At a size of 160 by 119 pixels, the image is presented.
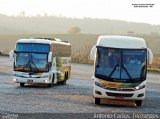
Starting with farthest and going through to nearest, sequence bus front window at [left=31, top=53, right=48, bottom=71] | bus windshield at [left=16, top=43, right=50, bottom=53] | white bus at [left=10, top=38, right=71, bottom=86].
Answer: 1. bus windshield at [left=16, top=43, right=50, bottom=53]
2. bus front window at [left=31, top=53, right=48, bottom=71]
3. white bus at [left=10, top=38, right=71, bottom=86]

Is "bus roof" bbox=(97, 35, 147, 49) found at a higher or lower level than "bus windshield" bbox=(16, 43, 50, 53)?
higher

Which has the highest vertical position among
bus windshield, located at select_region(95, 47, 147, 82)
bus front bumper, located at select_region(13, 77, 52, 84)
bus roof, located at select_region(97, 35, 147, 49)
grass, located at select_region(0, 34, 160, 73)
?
bus roof, located at select_region(97, 35, 147, 49)

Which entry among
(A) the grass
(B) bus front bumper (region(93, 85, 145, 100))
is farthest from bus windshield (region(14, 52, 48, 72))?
(A) the grass

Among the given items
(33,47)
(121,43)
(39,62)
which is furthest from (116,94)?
(33,47)

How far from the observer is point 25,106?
22.5m

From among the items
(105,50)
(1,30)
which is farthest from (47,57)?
(1,30)

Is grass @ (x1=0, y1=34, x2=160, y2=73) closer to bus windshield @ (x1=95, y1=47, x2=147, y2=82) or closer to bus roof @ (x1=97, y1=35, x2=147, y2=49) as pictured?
bus roof @ (x1=97, y1=35, x2=147, y2=49)

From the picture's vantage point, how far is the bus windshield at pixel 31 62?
35062 millimetres

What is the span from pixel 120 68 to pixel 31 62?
11.2 m

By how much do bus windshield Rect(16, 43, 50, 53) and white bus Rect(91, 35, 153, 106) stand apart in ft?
33.8

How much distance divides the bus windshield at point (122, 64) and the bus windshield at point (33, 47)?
34.7 feet

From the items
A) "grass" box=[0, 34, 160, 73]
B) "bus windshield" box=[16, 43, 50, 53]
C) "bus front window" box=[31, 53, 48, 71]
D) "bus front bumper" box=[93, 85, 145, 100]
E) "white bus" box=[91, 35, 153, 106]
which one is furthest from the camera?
"grass" box=[0, 34, 160, 73]

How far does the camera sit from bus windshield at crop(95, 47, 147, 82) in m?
24.9

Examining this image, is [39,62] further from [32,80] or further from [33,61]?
[32,80]
